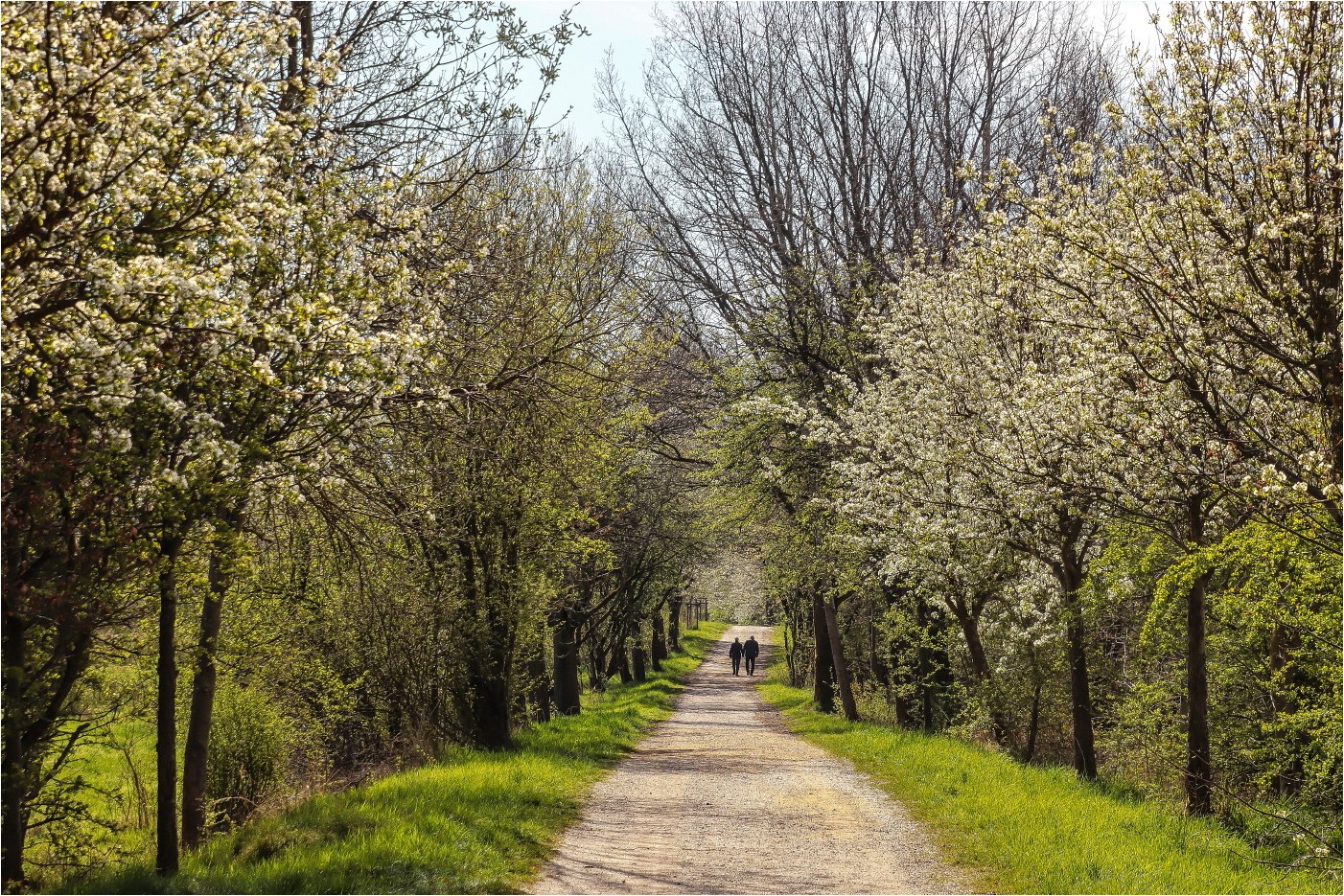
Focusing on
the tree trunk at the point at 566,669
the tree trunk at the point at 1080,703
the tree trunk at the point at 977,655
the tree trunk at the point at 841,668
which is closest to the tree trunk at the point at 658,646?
the tree trunk at the point at 566,669

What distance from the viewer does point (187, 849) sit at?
8.88 m

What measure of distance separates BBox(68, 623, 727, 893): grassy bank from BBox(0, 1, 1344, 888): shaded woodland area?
68 centimetres

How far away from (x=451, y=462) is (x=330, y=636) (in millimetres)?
2646

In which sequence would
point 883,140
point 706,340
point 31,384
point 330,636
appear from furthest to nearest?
point 706,340, point 883,140, point 330,636, point 31,384

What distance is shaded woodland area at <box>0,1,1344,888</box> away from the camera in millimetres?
5891

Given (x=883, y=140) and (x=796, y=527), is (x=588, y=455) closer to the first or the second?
(x=796, y=527)

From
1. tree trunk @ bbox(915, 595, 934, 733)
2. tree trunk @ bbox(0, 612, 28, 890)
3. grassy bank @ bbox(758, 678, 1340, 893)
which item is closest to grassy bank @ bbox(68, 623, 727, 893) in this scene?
tree trunk @ bbox(0, 612, 28, 890)

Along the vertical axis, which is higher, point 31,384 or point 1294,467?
point 31,384

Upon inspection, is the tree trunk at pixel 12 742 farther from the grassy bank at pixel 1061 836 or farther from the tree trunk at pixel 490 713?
the tree trunk at pixel 490 713

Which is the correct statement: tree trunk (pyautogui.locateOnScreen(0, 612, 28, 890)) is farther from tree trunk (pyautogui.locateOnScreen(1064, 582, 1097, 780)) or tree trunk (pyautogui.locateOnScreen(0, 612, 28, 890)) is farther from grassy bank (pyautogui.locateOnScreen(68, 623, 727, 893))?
tree trunk (pyautogui.locateOnScreen(1064, 582, 1097, 780))

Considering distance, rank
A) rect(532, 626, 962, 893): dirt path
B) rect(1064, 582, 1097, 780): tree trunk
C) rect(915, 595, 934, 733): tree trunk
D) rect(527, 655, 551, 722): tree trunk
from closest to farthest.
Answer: rect(532, 626, 962, 893): dirt path < rect(1064, 582, 1097, 780): tree trunk < rect(915, 595, 934, 733): tree trunk < rect(527, 655, 551, 722): tree trunk

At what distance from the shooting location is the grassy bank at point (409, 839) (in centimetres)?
773

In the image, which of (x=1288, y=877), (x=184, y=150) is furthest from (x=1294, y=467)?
(x=184, y=150)

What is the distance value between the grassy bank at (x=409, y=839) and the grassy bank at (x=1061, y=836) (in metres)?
4.02
